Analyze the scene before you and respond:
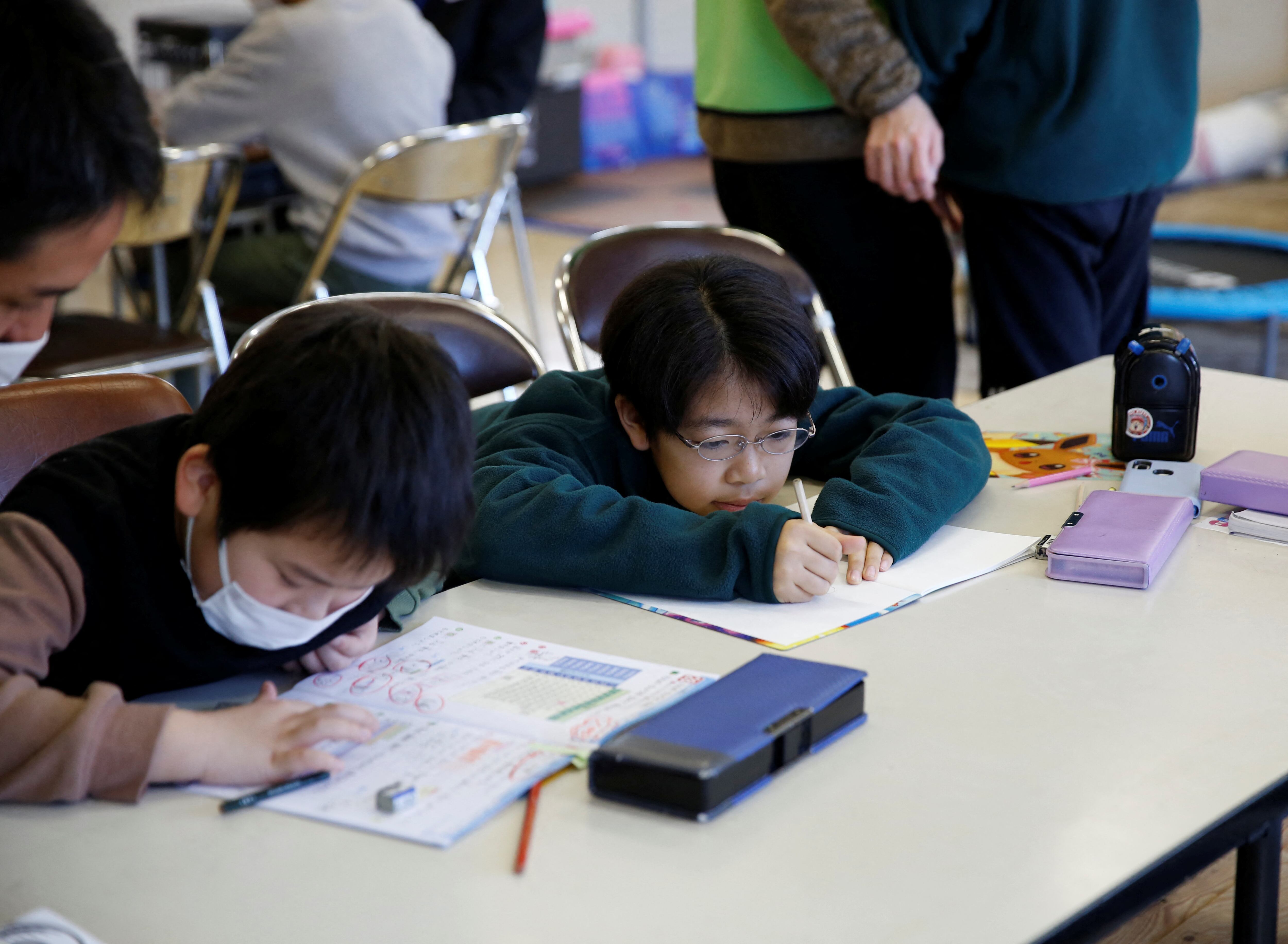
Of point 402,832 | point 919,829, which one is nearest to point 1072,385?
point 919,829

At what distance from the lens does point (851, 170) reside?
7.64ft

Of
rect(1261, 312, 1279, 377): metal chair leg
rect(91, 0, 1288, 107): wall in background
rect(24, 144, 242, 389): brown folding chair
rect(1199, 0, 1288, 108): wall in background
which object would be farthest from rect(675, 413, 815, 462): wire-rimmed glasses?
rect(1199, 0, 1288, 108): wall in background

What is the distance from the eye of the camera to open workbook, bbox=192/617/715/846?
2.88ft

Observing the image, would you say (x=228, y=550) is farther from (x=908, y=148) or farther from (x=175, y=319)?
(x=175, y=319)

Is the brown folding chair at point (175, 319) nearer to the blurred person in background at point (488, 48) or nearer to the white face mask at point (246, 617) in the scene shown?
the blurred person in background at point (488, 48)

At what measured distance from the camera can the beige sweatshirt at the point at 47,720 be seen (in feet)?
2.86

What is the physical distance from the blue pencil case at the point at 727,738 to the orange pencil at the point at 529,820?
37 millimetres

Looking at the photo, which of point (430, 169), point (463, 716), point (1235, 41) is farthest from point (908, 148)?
point (1235, 41)

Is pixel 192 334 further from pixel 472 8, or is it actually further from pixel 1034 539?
pixel 1034 539

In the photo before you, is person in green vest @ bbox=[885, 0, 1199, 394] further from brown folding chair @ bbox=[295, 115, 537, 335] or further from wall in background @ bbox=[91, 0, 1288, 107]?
wall in background @ bbox=[91, 0, 1288, 107]

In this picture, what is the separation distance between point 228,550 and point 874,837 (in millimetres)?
492

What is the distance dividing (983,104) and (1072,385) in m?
0.59

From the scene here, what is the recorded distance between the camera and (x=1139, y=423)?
155 cm

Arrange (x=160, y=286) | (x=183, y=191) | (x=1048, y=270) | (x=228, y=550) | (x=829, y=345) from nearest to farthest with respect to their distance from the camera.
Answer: (x=228, y=550) < (x=829, y=345) < (x=1048, y=270) < (x=183, y=191) < (x=160, y=286)
